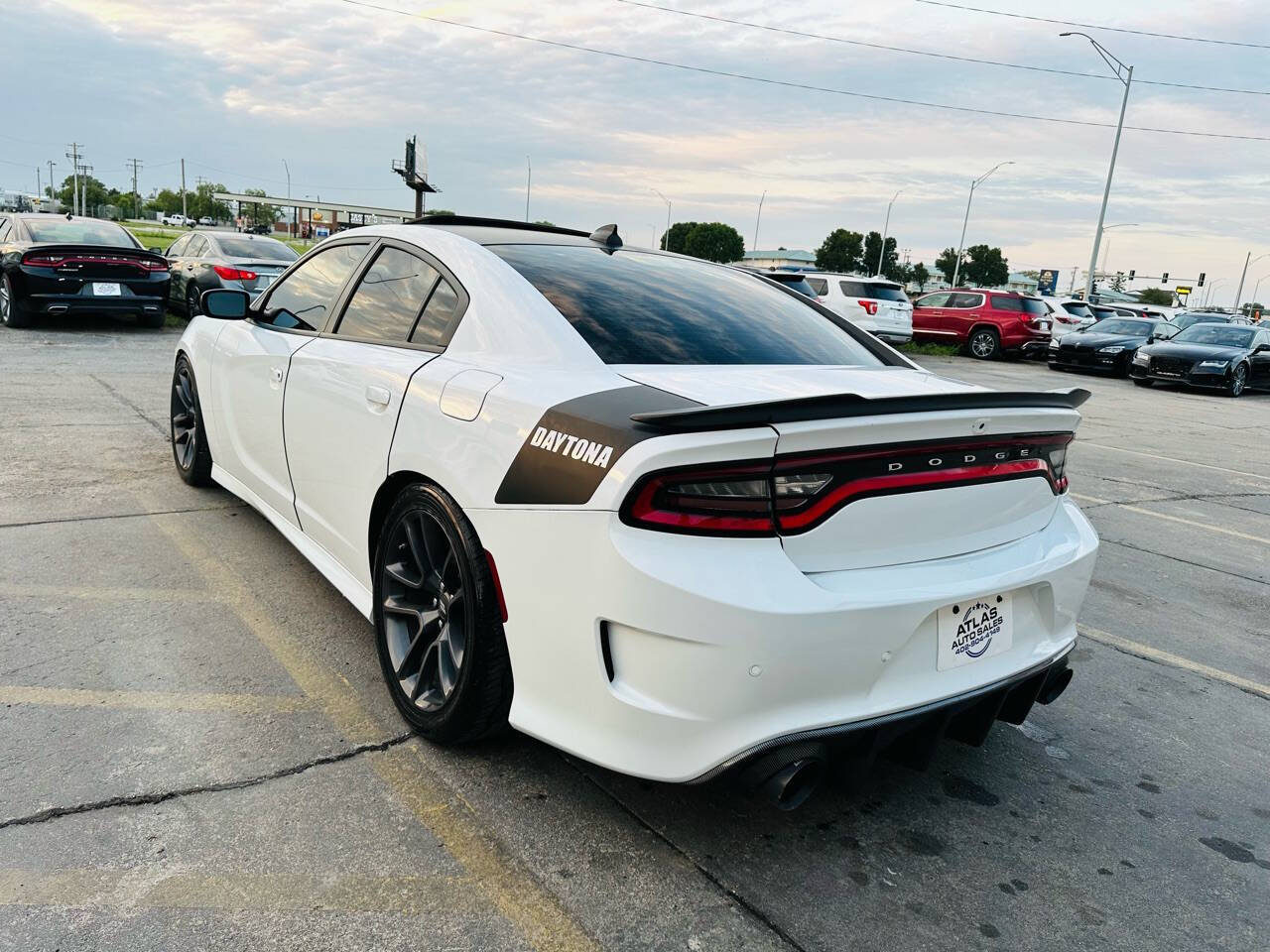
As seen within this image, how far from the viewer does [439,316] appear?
305 centimetres

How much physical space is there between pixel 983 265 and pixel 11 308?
115 m

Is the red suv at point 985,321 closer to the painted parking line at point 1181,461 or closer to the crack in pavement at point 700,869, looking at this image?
the painted parking line at point 1181,461

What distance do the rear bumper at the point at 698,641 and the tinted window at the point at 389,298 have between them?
3.72 feet

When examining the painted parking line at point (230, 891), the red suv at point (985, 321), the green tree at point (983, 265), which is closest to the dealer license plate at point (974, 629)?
the painted parking line at point (230, 891)

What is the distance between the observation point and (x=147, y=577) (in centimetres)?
401

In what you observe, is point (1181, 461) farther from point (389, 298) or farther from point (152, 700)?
point (152, 700)

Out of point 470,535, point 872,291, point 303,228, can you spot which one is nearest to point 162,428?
point 470,535

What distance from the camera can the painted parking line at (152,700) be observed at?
2920mm

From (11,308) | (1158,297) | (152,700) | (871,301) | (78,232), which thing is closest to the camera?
(152,700)

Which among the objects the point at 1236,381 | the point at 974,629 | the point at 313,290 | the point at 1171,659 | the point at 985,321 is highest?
the point at 985,321

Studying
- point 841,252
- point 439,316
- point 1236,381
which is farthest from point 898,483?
point 841,252

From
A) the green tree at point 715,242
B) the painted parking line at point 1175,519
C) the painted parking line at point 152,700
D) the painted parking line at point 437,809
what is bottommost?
the painted parking line at point 152,700

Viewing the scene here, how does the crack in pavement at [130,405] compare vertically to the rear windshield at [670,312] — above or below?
below

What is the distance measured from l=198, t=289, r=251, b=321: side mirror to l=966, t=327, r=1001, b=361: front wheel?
21655 mm
